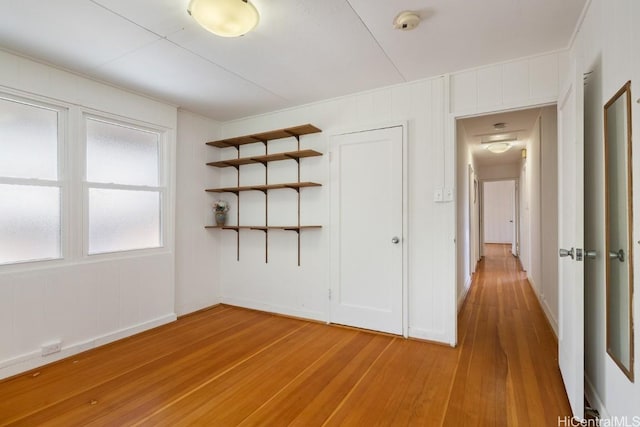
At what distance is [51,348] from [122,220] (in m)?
1.21

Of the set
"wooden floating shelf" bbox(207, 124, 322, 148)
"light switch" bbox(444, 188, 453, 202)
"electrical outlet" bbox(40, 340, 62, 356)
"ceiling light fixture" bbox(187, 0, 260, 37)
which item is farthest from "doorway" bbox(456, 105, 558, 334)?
"electrical outlet" bbox(40, 340, 62, 356)

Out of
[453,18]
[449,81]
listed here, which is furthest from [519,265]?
[453,18]

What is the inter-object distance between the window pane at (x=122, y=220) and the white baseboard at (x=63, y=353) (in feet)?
2.61

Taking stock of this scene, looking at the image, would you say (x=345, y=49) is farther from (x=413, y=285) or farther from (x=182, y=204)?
(x=182, y=204)

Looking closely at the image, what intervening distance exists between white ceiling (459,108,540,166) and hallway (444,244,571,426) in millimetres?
2154

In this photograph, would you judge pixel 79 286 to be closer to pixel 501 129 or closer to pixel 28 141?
pixel 28 141

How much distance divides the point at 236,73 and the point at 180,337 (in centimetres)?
257

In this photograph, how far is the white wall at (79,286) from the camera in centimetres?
235

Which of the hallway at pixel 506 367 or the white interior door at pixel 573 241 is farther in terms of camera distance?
the hallway at pixel 506 367

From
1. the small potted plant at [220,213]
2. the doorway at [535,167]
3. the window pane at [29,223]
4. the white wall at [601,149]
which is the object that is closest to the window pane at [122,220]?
the window pane at [29,223]

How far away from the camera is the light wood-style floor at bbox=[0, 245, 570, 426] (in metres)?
1.83

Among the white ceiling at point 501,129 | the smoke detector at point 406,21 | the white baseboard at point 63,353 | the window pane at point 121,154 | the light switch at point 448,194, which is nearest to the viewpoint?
the smoke detector at point 406,21

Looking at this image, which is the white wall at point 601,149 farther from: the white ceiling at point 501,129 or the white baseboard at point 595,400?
the white ceiling at point 501,129

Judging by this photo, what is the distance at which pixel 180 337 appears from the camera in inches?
120
